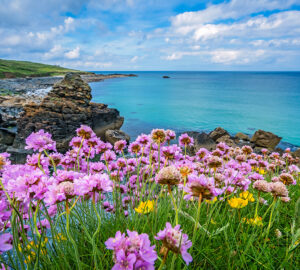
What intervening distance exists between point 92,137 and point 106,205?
1222mm

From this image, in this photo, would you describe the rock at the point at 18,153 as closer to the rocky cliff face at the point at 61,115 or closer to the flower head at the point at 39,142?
the rocky cliff face at the point at 61,115

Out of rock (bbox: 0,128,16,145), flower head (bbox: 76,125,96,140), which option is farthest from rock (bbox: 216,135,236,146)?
flower head (bbox: 76,125,96,140)

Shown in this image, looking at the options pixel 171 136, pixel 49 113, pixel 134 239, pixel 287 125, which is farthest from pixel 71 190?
pixel 287 125

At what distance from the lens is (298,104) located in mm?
38969

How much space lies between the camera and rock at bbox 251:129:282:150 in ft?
52.9

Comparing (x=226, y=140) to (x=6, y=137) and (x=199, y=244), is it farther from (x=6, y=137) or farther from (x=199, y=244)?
(x=199, y=244)

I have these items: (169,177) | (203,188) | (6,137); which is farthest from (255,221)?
(6,137)

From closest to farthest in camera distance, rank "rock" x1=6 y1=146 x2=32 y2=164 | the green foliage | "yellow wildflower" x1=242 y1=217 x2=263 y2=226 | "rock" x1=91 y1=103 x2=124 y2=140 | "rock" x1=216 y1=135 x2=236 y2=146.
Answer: the green foliage
"yellow wildflower" x1=242 y1=217 x2=263 y2=226
"rock" x1=6 y1=146 x2=32 y2=164
"rock" x1=91 y1=103 x2=124 y2=140
"rock" x1=216 y1=135 x2=236 y2=146

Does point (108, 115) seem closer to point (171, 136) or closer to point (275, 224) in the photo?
point (171, 136)

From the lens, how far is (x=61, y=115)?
36.2ft

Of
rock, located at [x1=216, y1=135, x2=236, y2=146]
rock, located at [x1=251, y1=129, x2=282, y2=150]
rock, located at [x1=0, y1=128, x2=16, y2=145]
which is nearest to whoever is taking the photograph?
rock, located at [x1=0, y1=128, x2=16, y2=145]

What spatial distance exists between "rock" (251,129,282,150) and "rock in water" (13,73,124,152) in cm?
1260

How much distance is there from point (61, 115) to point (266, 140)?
15209 millimetres

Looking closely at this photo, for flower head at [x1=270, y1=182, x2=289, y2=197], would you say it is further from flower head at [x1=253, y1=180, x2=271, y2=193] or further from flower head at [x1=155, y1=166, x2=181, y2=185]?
flower head at [x1=155, y1=166, x2=181, y2=185]
